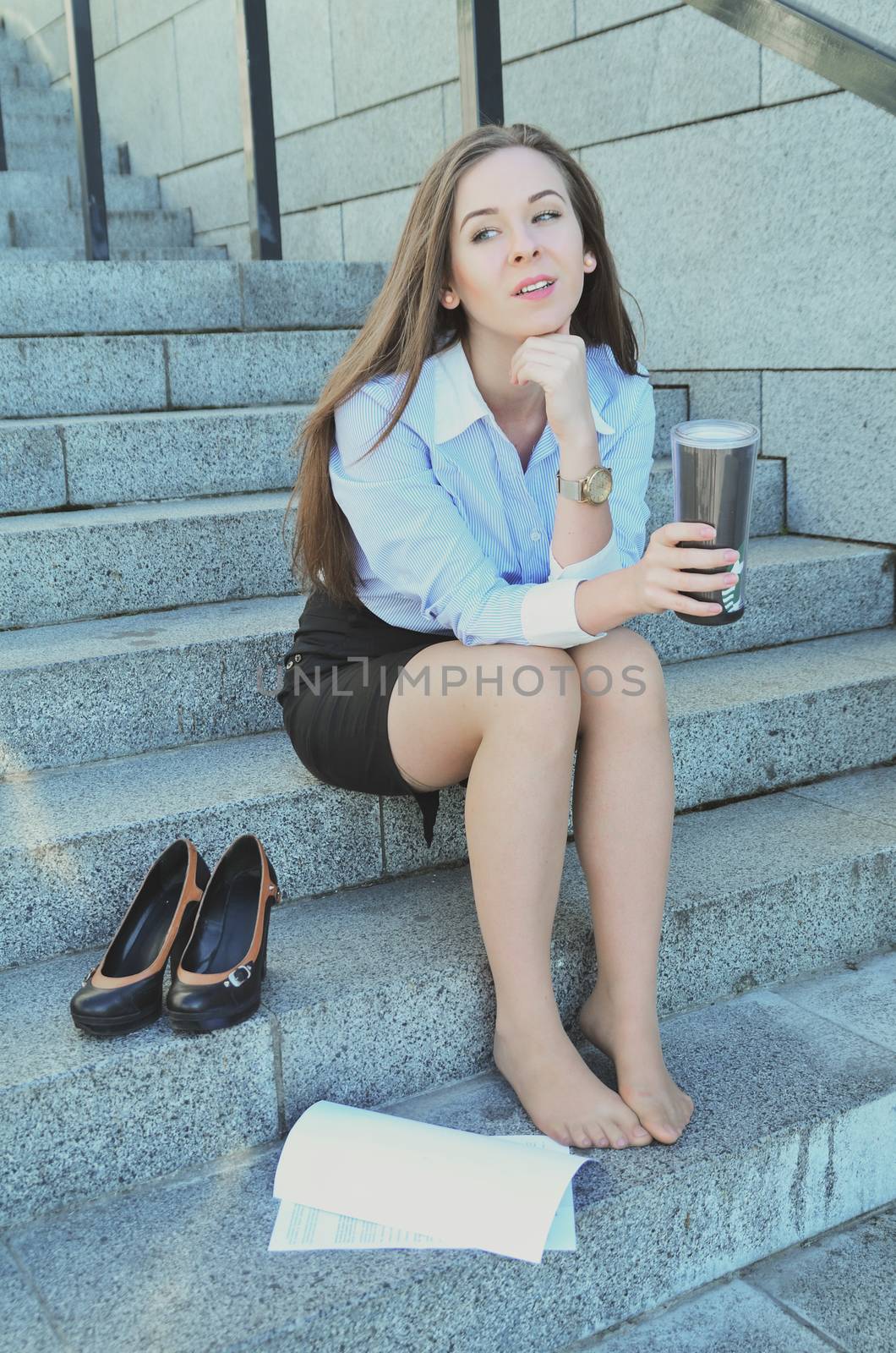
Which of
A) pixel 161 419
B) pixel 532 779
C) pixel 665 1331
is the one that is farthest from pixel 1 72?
pixel 665 1331

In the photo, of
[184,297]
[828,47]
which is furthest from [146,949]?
[184,297]

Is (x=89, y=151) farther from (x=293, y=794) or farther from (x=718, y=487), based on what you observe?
(x=718, y=487)

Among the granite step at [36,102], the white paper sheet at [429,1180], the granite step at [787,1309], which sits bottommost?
the granite step at [787,1309]

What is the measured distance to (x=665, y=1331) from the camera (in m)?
1.71

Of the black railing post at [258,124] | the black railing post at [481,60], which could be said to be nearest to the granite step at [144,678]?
the black railing post at [481,60]

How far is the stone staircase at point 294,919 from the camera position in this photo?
5.34 ft

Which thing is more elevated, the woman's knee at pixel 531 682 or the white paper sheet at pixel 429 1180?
the woman's knee at pixel 531 682

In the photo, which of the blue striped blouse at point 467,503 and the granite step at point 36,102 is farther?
the granite step at point 36,102

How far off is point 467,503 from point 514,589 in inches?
10.1

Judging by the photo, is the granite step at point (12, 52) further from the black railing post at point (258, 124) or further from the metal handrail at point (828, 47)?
the metal handrail at point (828, 47)

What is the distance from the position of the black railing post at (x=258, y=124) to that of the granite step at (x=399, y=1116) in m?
2.75

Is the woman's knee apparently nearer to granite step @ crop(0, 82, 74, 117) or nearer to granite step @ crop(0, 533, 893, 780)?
granite step @ crop(0, 533, 893, 780)

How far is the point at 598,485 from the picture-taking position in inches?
78.5

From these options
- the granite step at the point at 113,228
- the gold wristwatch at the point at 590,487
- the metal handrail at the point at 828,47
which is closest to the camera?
the gold wristwatch at the point at 590,487
